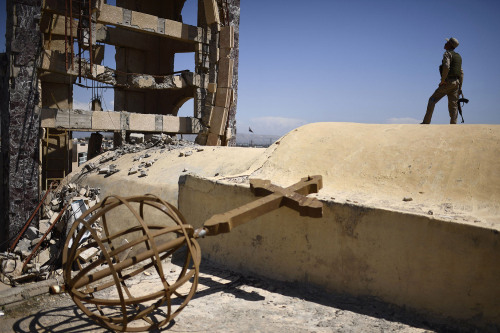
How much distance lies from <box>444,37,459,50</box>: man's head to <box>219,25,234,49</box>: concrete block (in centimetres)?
915

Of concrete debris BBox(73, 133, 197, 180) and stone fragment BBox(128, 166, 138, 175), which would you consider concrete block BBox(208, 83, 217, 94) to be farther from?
stone fragment BBox(128, 166, 138, 175)

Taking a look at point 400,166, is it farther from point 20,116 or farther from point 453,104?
point 20,116

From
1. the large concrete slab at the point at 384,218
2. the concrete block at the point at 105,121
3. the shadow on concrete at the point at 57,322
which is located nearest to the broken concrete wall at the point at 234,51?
the concrete block at the point at 105,121

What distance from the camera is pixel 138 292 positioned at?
3.72m

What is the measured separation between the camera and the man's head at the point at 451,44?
6.72 meters

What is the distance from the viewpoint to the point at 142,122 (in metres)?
13.4

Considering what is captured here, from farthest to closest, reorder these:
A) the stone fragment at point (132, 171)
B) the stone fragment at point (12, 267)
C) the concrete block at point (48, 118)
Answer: the concrete block at point (48, 118) < the stone fragment at point (132, 171) < the stone fragment at point (12, 267)

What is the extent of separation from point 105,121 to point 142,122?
138 cm

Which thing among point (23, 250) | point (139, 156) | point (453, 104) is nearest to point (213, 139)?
point (139, 156)

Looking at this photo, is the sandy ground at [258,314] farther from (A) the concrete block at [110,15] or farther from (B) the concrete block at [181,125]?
(A) the concrete block at [110,15]

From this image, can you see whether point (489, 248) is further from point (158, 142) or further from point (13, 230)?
point (13, 230)

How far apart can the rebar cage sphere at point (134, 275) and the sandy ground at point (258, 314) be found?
20 cm

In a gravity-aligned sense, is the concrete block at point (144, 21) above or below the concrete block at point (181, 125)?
above

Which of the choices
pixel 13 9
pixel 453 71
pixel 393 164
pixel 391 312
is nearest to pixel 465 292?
pixel 391 312
